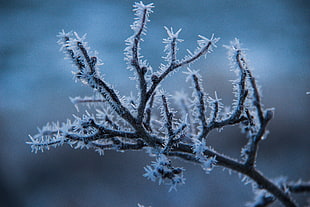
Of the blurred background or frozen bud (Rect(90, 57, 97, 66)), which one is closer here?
frozen bud (Rect(90, 57, 97, 66))

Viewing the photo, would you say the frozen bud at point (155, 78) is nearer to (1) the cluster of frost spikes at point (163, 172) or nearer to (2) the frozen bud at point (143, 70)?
(2) the frozen bud at point (143, 70)

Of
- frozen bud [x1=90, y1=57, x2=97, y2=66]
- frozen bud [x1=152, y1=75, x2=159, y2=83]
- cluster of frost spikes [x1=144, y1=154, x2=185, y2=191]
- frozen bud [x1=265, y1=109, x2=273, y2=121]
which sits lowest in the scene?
cluster of frost spikes [x1=144, y1=154, x2=185, y2=191]

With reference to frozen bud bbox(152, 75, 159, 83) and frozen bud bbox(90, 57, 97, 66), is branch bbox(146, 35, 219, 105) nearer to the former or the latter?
frozen bud bbox(152, 75, 159, 83)

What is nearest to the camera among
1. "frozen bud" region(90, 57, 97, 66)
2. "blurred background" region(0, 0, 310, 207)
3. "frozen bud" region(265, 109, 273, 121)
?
"frozen bud" region(90, 57, 97, 66)

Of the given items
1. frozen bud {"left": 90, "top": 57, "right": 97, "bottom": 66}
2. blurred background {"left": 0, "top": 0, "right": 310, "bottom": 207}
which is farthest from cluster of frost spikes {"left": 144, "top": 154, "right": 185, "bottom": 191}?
blurred background {"left": 0, "top": 0, "right": 310, "bottom": 207}

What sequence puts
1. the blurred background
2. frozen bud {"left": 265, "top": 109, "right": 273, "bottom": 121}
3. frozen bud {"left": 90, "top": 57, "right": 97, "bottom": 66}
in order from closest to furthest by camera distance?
frozen bud {"left": 90, "top": 57, "right": 97, "bottom": 66} → frozen bud {"left": 265, "top": 109, "right": 273, "bottom": 121} → the blurred background

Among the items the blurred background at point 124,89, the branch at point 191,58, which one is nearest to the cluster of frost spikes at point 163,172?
the branch at point 191,58

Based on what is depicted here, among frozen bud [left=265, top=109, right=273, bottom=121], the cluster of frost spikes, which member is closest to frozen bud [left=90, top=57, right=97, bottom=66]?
the cluster of frost spikes

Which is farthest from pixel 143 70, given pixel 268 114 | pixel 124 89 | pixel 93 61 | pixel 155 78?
pixel 124 89

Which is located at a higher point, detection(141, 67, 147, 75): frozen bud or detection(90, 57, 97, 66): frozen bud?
detection(141, 67, 147, 75): frozen bud
